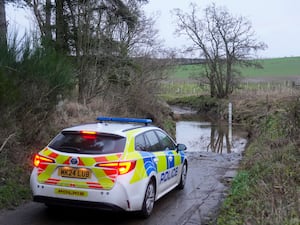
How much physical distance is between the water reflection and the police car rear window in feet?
47.9

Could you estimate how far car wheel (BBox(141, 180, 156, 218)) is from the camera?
25.0 feet

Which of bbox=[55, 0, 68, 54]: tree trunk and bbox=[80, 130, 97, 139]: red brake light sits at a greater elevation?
bbox=[55, 0, 68, 54]: tree trunk

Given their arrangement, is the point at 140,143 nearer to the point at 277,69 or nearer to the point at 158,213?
the point at 158,213

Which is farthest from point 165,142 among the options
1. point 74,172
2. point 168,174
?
point 74,172

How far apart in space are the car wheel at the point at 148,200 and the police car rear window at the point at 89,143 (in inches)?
38.9

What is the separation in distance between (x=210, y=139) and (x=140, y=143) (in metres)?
19.0

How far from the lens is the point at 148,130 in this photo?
345 inches

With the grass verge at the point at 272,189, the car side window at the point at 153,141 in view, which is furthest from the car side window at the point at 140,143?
the grass verge at the point at 272,189

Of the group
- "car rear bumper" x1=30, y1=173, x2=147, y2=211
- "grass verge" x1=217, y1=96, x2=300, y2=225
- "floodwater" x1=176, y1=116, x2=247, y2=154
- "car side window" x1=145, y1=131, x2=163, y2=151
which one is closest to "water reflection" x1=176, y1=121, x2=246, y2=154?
"floodwater" x1=176, y1=116, x2=247, y2=154

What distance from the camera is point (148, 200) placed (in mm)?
7816

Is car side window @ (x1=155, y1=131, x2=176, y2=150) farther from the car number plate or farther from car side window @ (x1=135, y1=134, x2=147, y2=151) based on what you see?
the car number plate

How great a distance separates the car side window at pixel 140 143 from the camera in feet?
25.6

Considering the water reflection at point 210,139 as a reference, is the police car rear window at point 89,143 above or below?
above

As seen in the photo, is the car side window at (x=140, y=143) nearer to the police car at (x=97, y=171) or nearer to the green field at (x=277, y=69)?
the police car at (x=97, y=171)
